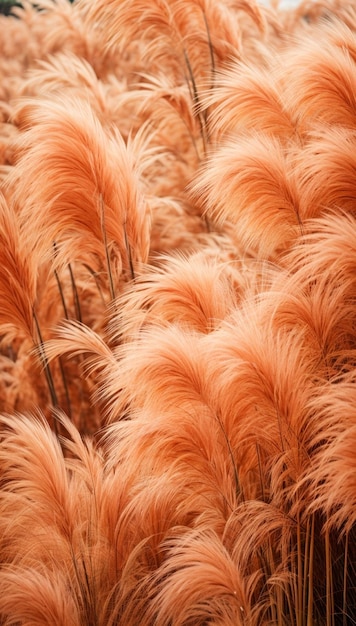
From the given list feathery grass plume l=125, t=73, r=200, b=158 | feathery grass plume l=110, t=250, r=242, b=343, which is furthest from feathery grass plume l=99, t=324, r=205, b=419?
feathery grass plume l=125, t=73, r=200, b=158

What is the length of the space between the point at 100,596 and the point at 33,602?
22 cm

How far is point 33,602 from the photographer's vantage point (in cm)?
104

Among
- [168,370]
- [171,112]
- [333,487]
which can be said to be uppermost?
[171,112]

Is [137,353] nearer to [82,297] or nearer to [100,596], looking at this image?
[100,596]

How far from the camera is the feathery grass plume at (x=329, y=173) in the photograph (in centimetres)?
123

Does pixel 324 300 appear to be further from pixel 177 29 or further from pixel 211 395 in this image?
pixel 177 29

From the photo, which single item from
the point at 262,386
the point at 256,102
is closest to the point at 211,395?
the point at 262,386

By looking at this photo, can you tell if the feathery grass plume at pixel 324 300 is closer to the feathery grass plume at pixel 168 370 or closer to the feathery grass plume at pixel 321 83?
the feathery grass plume at pixel 168 370

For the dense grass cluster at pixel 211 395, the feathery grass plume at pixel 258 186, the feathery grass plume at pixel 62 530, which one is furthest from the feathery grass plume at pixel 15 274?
the feathery grass plume at pixel 258 186

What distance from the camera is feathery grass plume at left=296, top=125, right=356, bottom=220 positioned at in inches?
48.5

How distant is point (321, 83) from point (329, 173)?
0.72ft

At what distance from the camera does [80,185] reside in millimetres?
1388

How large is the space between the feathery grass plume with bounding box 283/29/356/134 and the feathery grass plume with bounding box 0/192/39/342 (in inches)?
25.2

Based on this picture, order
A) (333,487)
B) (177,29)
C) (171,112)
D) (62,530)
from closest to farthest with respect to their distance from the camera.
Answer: (333,487)
(62,530)
(177,29)
(171,112)
